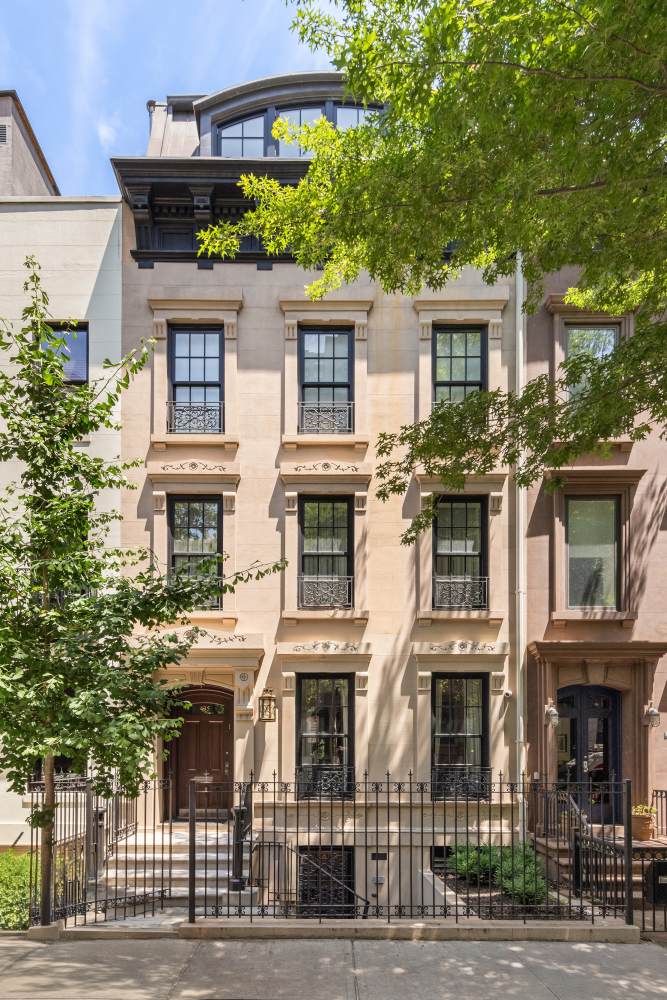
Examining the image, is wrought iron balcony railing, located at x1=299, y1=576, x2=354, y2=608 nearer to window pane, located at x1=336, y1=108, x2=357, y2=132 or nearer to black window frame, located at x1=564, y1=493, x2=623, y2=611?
black window frame, located at x1=564, y1=493, x2=623, y2=611

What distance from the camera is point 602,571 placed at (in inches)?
587

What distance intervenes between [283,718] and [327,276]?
8190 millimetres

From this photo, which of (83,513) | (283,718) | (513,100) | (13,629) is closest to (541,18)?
(513,100)

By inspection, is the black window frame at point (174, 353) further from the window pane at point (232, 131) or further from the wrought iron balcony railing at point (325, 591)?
the window pane at point (232, 131)

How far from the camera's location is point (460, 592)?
14.6 meters

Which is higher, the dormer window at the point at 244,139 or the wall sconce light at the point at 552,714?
the dormer window at the point at 244,139

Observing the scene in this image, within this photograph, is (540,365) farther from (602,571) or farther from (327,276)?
(327,276)

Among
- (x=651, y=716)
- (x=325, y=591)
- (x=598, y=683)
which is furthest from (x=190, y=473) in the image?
(x=651, y=716)

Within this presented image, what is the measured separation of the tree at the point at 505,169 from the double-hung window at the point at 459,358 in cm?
433

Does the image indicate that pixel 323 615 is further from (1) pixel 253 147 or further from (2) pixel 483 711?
(1) pixel 253 147

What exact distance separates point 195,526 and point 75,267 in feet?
18.8


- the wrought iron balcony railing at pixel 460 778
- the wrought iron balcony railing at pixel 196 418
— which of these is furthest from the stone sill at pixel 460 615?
the wrought iron balcony railing at pixel 196 418

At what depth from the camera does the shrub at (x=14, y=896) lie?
10273mm

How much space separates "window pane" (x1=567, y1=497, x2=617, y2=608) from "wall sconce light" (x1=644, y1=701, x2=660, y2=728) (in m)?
2.03
